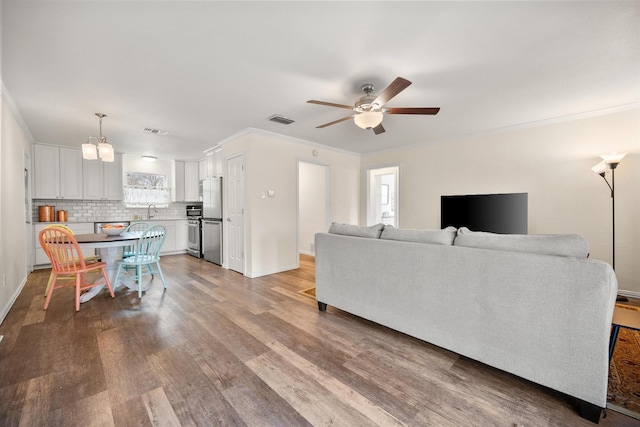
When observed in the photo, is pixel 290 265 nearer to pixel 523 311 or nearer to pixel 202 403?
pixel 202 403

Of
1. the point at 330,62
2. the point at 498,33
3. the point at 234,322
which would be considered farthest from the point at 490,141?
the point at 234,322

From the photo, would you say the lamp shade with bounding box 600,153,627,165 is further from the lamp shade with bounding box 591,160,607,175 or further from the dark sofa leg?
the dark sofa leg

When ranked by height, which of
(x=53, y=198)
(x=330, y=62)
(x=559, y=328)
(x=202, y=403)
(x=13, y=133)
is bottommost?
(x=202, y=403)

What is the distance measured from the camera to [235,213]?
4.58 meters

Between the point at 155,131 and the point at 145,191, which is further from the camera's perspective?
the point at 145,191

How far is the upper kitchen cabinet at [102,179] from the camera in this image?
5.46m

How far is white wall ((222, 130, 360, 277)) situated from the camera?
4188 millimetres

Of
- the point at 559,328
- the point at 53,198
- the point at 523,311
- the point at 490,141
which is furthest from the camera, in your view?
the point at 53,198

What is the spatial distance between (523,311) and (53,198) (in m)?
7.38

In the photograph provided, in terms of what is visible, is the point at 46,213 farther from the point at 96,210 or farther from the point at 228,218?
the point at 228,218

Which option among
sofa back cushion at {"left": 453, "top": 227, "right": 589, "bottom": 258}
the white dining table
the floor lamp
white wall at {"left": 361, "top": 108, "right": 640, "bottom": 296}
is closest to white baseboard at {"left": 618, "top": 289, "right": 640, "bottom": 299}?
white wall at {"left": 361, "top": 108, "right": 640, "bottom": 296}

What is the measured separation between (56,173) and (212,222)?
3.16m

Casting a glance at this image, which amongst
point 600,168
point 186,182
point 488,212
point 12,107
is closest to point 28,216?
point 12,107

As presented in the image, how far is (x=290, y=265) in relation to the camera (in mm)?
4766
